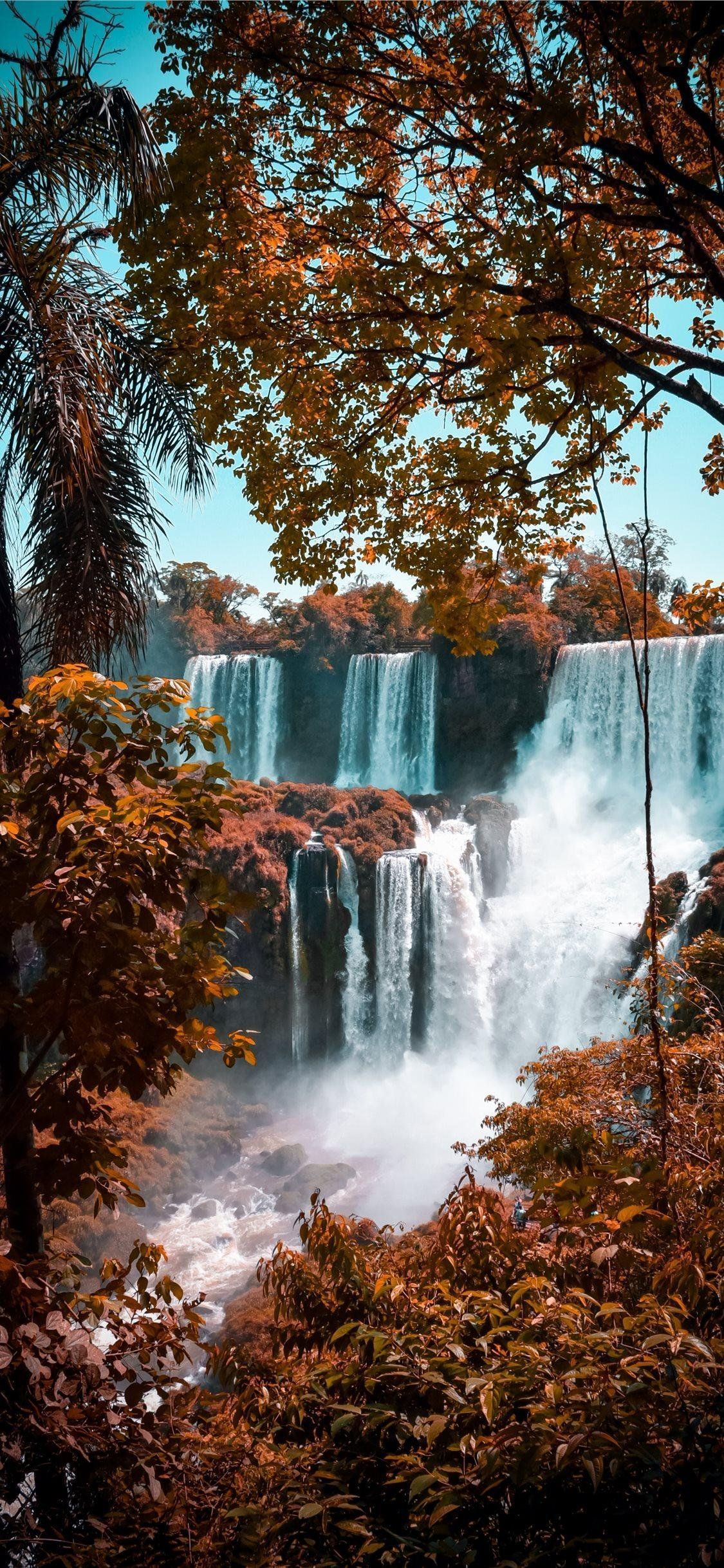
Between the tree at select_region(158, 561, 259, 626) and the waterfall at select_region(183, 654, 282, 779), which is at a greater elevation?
the tree at select_region(158, 561, 259, 626)

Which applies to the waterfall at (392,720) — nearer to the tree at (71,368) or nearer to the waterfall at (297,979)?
the waterfall at (297,979)

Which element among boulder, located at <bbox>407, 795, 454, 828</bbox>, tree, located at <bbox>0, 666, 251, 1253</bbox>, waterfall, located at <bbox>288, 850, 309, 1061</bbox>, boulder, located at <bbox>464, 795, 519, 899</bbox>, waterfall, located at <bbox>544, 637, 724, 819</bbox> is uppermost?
waterfall, located at <bbox>544, 637, 724, 819</bbox>

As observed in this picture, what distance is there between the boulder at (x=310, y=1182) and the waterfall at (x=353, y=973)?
3.98 metres

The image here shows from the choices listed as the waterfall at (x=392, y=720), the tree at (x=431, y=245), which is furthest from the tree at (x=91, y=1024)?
the waterfall at (x=392, y=720)

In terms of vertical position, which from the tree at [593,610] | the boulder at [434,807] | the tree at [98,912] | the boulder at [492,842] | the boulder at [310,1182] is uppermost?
the tree at [593,610]

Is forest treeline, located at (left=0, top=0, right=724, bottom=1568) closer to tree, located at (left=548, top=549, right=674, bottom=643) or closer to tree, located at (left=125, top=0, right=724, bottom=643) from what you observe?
tree, located at (left=125, top=0, right=724, bottom=643)

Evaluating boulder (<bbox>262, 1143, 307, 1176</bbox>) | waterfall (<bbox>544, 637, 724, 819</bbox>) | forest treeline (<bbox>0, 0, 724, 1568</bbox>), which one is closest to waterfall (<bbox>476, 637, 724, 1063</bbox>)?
waterfall (<bbox>544, 637, 724, 819</bbox>)

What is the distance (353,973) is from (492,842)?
452 centimetres

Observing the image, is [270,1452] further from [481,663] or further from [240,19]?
[481,663]

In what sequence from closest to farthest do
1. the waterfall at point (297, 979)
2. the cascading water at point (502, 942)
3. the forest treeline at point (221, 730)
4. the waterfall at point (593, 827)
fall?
the forest treeline at point (221, 730) → the cascading water at point (502, 942) → the waterfall at point (593, 827) → the waterfall at point (297, 979)

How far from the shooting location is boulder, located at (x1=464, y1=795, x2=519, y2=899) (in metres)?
20.5

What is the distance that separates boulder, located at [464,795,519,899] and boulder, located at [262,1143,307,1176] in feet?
24.0

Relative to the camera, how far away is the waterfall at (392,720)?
84.2 feet

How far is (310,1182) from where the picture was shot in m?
15.0
